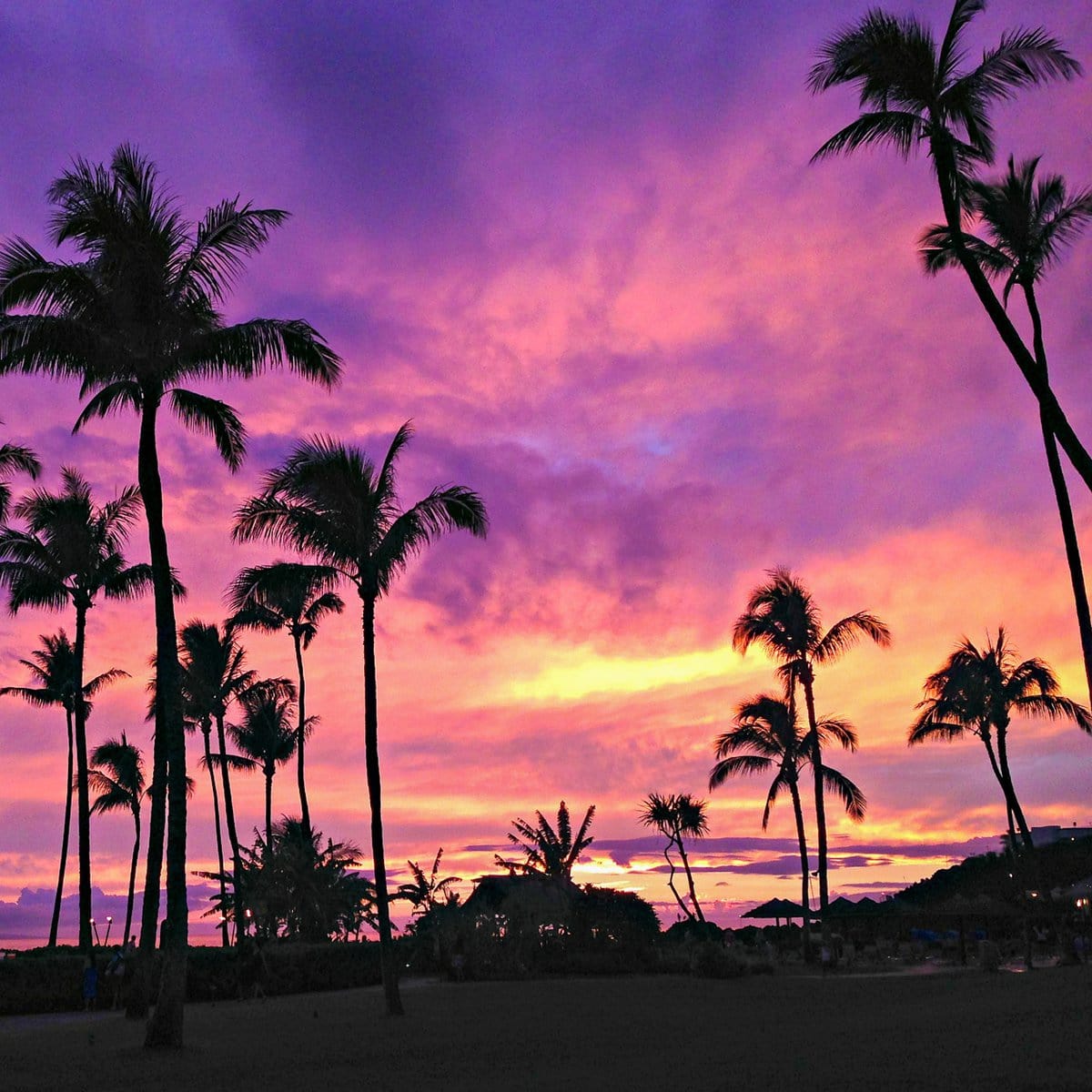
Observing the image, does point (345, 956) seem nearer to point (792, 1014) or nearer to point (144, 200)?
point (792, 1014)

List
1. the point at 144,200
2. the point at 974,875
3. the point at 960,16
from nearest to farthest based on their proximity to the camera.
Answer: the point at 960,16
the point at 144,200
the point at 974,875

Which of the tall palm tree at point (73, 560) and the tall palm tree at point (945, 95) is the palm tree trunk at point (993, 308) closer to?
the tall palm tree at point (945, 95)

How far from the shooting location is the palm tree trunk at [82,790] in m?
36.2

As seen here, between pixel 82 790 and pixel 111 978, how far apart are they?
19.0 ft

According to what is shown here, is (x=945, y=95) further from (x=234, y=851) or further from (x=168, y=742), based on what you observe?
(x=234, y=851)

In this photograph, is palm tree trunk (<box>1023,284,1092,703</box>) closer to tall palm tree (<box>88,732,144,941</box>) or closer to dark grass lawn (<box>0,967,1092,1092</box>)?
dark grass lawn (<box>0,967,1092,1092</box>)

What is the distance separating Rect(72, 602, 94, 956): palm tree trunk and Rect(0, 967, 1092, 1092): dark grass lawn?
8385 mm

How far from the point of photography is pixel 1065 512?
23016 millimetres

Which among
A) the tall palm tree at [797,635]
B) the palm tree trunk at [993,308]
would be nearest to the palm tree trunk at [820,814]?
the tall palm tree at [797,635]

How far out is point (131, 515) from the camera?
35.2 metres

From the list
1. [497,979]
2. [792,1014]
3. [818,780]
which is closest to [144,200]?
[792,1014]

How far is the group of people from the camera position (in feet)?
106

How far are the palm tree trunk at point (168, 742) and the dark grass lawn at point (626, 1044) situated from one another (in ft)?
2.58

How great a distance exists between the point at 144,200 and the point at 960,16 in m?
13.9
